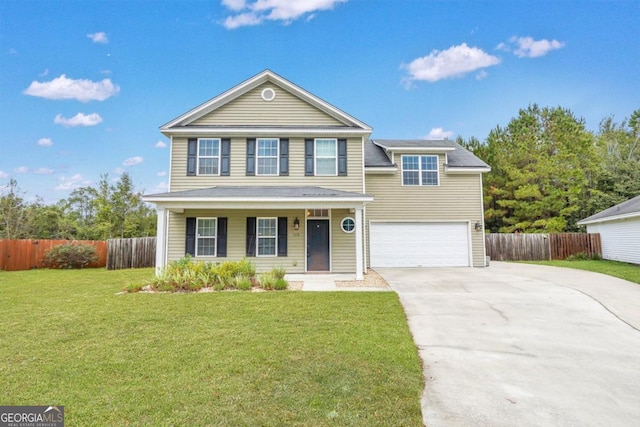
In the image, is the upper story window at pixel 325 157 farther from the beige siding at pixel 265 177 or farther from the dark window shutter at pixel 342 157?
the beige siding at pixel 265 177

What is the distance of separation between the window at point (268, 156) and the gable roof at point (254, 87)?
2190mm

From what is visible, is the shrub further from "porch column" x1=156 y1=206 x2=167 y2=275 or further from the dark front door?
the dark front door

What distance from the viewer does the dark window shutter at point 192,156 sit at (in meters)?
12.4

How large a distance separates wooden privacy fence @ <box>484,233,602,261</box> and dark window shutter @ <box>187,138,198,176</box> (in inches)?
613

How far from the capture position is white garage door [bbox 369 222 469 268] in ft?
46.2

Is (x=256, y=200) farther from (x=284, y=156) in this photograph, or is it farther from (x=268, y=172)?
(x=284, y=156)

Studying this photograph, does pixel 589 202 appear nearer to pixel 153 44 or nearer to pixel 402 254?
pixel 402 254

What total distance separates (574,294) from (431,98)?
16.0m

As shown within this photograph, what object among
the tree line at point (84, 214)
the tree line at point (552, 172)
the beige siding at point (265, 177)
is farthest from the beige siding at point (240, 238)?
the tree line at point (552, 172)

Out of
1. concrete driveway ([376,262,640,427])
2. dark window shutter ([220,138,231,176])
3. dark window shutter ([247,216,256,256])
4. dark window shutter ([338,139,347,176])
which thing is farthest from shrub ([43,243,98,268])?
concrete driveway ([376,262,640,427])

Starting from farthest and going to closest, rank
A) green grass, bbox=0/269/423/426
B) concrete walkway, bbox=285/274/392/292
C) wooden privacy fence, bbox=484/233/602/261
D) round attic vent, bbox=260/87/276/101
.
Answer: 1. wooden privacy fence, bbox=484/233/602/261
2. round attic vent, bbox=260/87/276/101
3. concrete walkway, bbox=285/274/392/292
4. green grass, bbox=0/269/423/426

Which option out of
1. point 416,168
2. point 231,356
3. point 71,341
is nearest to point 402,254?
point 416,168

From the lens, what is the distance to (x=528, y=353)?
4547 millimetres

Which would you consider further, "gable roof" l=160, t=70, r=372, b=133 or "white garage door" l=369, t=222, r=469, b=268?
"white garage door" l=369, t=222, r=469, b=268
